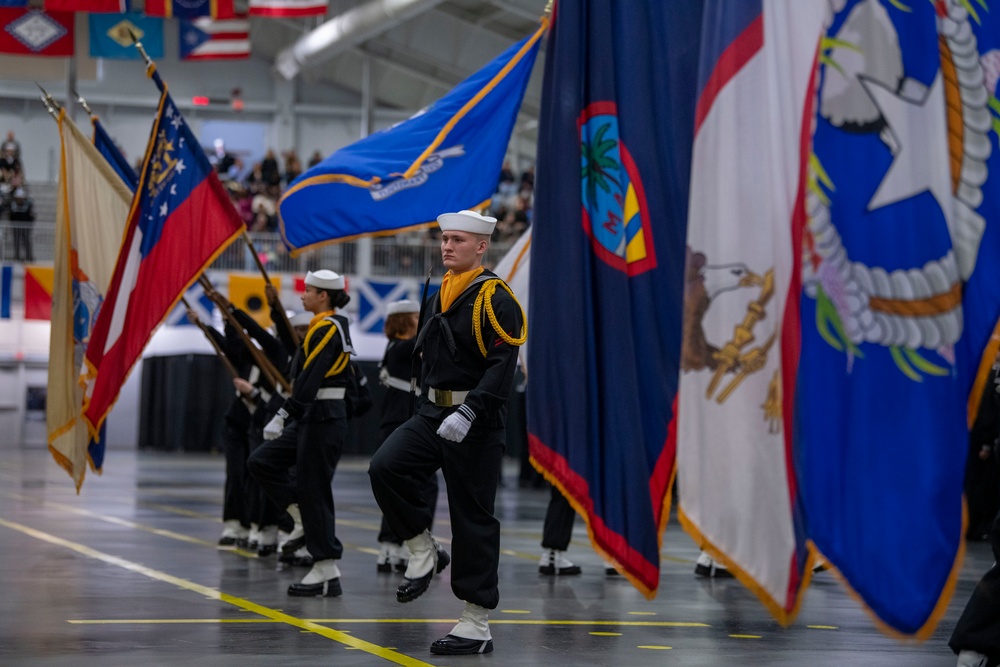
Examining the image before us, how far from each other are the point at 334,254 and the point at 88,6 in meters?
8.24

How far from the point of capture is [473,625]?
688 cm

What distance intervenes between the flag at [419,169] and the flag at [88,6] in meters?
18.7

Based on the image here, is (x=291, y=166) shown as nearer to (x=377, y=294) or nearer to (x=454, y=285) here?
(x=377, y=294)

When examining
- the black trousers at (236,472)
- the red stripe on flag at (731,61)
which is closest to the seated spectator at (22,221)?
the black trousers at (236,472)

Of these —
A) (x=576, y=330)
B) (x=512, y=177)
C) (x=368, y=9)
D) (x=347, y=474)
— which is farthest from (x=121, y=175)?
(x=512, y=177)

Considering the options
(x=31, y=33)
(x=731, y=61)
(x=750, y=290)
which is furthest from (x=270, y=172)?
(x=750, y=290)

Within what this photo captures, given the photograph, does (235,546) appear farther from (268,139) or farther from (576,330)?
(268,139)

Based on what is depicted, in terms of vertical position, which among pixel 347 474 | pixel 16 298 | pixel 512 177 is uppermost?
pixel 512 177

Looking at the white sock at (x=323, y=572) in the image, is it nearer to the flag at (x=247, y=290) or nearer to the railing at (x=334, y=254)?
the flag at (x=247, y=290)

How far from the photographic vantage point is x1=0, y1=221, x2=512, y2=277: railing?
3256 centimetres

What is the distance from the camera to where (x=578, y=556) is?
1239 cm

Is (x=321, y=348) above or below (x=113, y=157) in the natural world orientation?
below

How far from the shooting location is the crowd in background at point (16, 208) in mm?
32625

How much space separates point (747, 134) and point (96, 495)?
1552 cm
